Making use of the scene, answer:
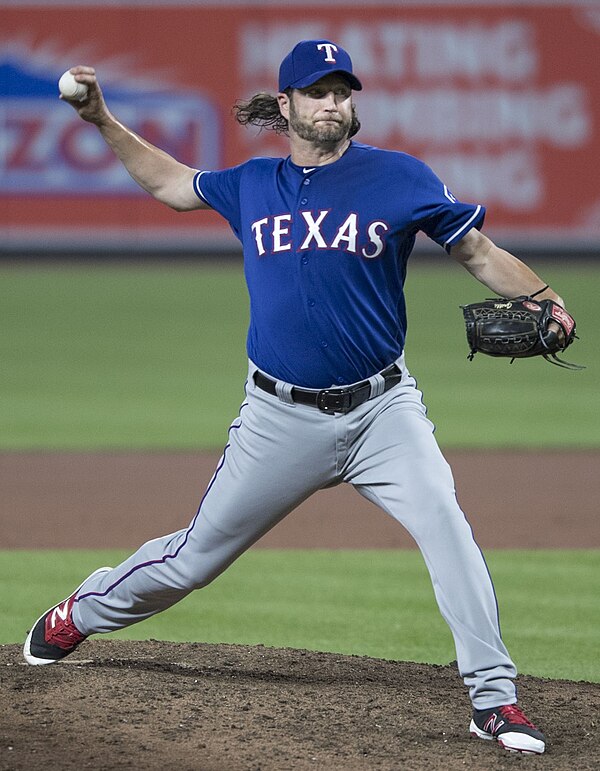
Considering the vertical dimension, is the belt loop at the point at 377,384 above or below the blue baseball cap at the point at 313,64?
below

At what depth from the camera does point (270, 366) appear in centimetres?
470

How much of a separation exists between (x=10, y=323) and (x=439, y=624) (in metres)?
12.0

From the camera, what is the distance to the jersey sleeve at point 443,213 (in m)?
4.55

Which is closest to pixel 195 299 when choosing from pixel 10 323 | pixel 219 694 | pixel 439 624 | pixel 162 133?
pixel 10 323

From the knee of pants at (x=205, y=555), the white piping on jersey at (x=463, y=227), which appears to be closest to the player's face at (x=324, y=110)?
the white piping on jersey at (x=463, y=227)

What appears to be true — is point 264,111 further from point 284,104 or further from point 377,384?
point 377,384

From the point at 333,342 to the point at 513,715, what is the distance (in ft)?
4.31

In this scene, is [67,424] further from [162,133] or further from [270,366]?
[162,133]

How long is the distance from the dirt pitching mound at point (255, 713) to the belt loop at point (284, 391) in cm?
105

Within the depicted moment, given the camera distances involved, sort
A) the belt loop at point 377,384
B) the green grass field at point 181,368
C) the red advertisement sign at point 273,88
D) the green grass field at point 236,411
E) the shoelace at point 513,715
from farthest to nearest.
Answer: the red advertisement sign at point 273,88
the green grass field at point 181,368
the green grass field at point 236,411
the belt loop at point 377,384
the shoelace at point 513,715

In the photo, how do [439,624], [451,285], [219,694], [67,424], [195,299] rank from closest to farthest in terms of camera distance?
[219,694], [439,624], [67,424], [195,299], [451,285]

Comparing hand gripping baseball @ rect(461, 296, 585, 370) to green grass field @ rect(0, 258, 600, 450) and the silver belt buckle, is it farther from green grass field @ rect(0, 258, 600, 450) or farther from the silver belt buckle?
green grass field @ rect(0, 258, 600, 450)

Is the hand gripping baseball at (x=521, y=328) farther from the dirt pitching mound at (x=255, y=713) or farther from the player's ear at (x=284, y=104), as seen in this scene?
the dirt pitching mound at (x=255, y=713)

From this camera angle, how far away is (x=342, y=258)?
4.56 metres
